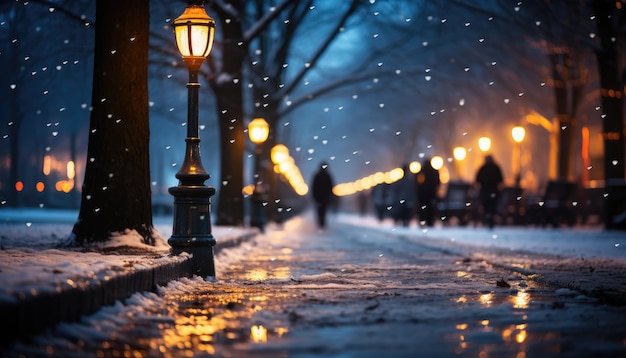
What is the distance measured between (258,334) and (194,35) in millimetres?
6784

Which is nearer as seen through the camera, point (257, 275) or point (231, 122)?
point (257, 275)

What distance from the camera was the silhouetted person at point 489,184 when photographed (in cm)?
2962

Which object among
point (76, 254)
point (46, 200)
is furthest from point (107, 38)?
point (46, 200)

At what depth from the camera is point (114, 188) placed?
45.1 feet

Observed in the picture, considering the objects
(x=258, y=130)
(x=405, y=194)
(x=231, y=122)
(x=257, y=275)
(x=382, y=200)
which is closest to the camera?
(x=257, y=275)

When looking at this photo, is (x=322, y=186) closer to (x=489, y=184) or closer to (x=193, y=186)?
(x=489, y=184)

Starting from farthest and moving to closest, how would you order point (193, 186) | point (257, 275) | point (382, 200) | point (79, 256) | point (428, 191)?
point (382, 200) → point (428, 191) → point (193, 186) → point (257, 275) → point (79, 256)

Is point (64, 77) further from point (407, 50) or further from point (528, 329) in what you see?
point (528, 329)

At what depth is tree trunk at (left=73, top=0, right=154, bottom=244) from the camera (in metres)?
13.7

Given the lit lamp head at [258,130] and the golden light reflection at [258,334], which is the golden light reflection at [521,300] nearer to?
the golden light reflection at [258,334]

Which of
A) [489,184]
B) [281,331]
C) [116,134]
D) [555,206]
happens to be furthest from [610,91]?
[281,331]

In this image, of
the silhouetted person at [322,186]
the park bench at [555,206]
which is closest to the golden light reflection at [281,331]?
the park bench at [555,206]

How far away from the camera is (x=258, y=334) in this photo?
7.27 meters

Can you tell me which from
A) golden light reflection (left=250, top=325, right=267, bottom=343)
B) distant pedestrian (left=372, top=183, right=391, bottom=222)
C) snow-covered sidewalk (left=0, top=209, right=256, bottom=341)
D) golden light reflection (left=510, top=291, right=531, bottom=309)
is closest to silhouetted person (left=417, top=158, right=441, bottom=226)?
distant pedestrian (left=372, top=183, right=391, bottom=222)
